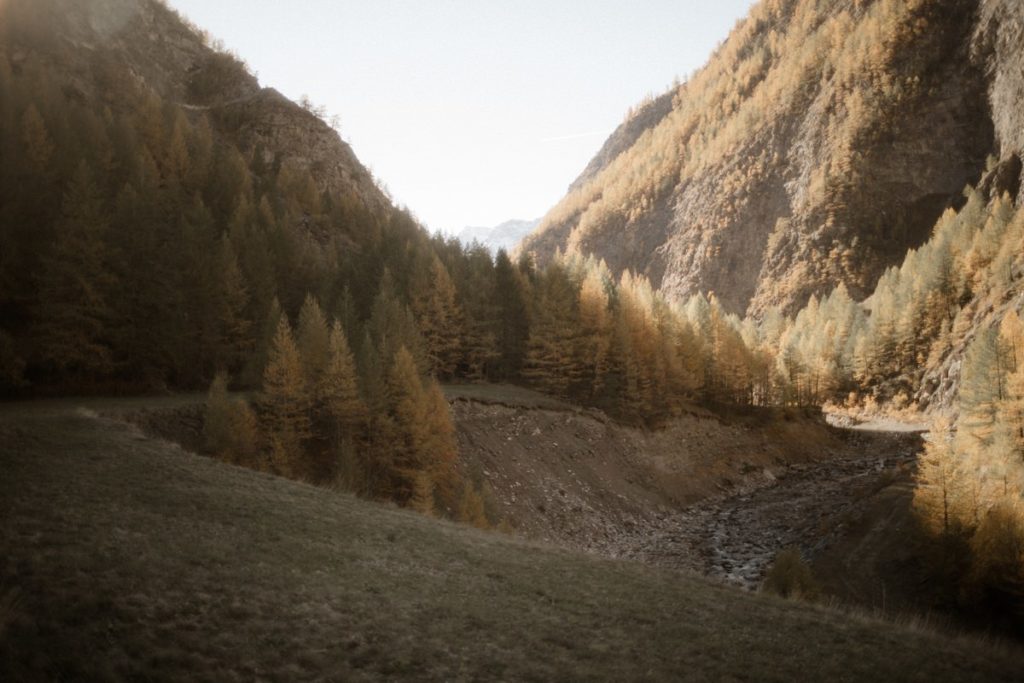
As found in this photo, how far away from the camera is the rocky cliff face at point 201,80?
86.7m

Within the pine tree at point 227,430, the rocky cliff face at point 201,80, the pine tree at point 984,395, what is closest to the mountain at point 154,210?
the rocky cliff face at point 201,80

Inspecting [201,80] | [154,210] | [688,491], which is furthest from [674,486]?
[201,80]

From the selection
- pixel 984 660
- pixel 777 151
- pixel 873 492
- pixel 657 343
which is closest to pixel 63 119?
pixel 657 343

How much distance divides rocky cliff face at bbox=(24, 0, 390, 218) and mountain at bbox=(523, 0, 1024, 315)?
10330 cm

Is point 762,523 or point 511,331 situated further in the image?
point 511,331

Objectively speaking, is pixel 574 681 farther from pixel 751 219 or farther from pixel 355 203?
pixel 751 219

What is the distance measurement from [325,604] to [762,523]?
4298 cm

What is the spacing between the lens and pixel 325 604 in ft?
36.7

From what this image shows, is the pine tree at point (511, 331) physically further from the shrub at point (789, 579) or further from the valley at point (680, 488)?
the shrub at point (789, 579)

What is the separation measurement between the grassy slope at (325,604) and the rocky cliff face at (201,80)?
8461cm

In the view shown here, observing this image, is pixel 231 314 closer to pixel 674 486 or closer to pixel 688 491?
pixel 674 486

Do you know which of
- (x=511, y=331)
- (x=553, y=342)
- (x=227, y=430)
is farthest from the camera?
(x=511, y=331)

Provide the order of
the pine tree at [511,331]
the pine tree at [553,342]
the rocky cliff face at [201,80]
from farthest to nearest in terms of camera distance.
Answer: the rocky cliff face at [201,80], the pine tree at [511,331], the pine tree at [553,342]

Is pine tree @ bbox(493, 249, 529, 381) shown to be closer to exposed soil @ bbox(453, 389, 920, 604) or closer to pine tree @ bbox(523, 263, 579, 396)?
pine tree @ bbox(523, 263, 579, 396)
